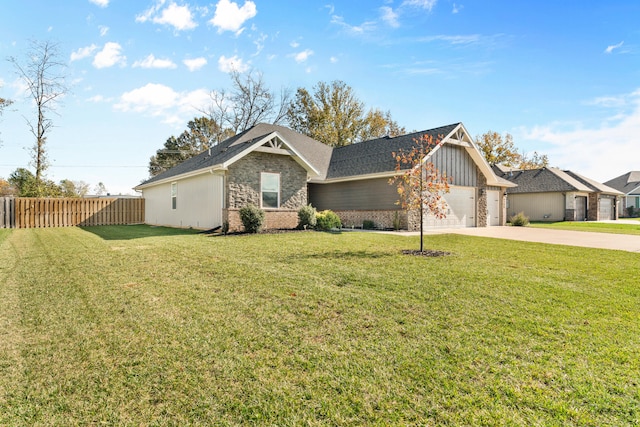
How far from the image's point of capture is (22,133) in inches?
909

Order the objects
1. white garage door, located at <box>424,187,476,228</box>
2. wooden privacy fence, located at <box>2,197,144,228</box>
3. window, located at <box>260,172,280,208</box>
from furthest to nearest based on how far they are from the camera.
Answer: wooden privacy fence, located at <box>2,197,144,228</box> < white garage door, located at <box>424,187,476,228</box> < window, located at <box>260,172,280,208</box>

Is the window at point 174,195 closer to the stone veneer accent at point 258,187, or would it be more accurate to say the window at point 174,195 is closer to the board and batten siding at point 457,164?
the stone veneer accent at point 258,187

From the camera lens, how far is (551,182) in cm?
2670

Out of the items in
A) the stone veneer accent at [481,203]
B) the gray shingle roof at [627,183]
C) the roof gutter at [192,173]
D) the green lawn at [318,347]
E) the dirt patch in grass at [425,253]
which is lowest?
the green lawn at [318,347]

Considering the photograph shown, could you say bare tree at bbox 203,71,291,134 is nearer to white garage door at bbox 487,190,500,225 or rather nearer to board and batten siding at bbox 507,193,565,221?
white garage door at bbox 487,190,500,225

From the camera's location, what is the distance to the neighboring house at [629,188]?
39.2 metres

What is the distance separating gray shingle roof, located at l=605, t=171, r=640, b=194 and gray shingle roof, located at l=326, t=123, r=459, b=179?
38666 mm

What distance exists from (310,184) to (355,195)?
3.59m

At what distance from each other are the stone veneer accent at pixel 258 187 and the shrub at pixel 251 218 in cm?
50

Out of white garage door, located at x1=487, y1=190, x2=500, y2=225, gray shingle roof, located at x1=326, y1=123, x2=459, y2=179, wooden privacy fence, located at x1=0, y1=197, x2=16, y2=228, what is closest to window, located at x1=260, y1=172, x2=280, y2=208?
gray shingle roof, located at x1=326, y1=123, x2=459, y2=179

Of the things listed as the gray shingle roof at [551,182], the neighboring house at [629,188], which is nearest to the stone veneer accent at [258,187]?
the gray shingle roof at [551,182]

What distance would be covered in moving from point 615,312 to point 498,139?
142ft

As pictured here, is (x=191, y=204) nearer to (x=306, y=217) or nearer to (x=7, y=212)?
(x=306, y=217)

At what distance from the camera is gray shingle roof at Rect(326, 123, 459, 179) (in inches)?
658
